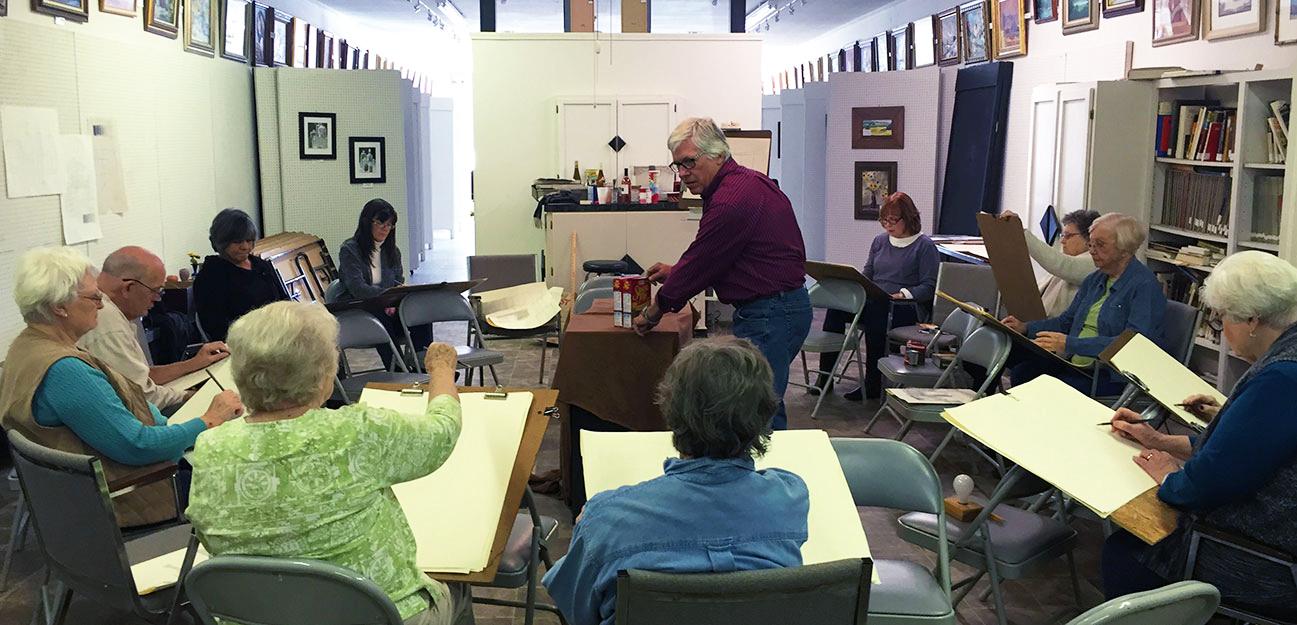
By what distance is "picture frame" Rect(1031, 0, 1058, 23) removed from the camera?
8.44 m

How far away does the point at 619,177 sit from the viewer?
10422mm

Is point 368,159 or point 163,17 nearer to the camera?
point 163,17

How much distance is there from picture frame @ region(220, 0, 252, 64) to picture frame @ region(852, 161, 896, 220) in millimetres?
6240

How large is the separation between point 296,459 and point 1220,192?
5673 millimetres

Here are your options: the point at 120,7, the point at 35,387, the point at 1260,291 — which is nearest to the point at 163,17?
the point at 120,7

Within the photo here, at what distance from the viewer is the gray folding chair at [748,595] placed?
1.91 metres

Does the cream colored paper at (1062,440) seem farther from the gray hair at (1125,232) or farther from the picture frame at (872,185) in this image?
the picture frame at (872,185)

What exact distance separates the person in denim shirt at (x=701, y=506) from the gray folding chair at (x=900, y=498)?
2.88 feet

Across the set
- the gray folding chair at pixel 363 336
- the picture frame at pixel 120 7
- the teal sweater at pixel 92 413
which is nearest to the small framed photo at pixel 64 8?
the picture frame at pixel 120 7

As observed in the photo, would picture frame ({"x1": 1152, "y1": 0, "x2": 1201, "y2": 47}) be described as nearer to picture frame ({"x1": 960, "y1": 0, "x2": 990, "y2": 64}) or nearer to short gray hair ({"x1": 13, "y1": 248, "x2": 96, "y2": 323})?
picture frame ({"x1": 960, "y1": 0, "x2": 990, "y2": 64})

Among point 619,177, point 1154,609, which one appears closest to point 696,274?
point 1154,609

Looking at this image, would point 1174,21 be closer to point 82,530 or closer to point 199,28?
point 82,530

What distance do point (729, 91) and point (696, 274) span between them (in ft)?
21.3

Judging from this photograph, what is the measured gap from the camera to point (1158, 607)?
1929 mm
